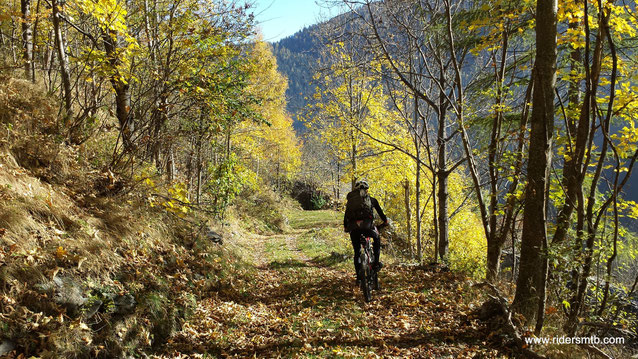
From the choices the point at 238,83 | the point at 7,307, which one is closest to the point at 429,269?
the point at 238,83

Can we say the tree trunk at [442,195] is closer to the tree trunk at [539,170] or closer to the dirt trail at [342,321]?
the dirt trail at [342,321]

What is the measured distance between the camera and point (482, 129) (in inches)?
285

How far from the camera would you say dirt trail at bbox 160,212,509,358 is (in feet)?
12.6

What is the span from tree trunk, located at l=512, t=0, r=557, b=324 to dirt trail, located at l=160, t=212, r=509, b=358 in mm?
767

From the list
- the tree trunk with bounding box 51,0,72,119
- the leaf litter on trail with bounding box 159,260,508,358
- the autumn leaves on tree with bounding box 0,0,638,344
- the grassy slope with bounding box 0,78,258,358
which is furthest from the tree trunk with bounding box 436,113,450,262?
the tree trunk with bounding box 51,0,72,119

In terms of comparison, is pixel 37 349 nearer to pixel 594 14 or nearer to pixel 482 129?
pixel 482 129

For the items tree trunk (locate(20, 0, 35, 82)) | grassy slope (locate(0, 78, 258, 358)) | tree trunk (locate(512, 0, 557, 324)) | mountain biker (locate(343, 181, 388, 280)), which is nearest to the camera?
grassy slope (locate(0, 78, 258, 358))

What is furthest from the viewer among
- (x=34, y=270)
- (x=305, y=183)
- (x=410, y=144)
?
(x=305, y=183)

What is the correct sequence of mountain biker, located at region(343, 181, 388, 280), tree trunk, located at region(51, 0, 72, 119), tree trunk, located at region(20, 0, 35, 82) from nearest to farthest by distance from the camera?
1. tree trunk, located at region(51, 0, 72, 119)
2. mountain biker, located at region(343, 181, 388, 280)
3. tree trunk, located at region(20, 0, 35, 82)

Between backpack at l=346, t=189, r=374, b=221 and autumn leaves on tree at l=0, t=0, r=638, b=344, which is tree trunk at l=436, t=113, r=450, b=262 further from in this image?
backpack at l=346, t=189, r=374, b=221

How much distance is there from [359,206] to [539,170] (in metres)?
2.79

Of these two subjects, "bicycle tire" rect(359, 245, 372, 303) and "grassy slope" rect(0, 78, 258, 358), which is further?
"bicycle tire" rect(359, 245, 372, 303)

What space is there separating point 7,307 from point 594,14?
28.2 ft

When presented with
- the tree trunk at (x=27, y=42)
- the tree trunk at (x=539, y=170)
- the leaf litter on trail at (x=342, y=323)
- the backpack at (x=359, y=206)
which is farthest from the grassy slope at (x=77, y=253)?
the tree trunk at (x=539, y=170)
